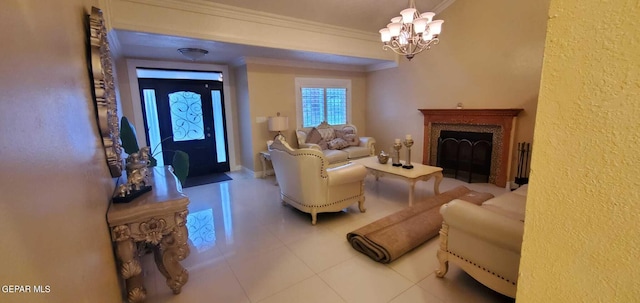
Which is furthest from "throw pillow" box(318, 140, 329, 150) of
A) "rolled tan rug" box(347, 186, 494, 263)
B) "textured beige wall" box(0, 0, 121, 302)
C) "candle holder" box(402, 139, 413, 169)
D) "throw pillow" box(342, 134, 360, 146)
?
"textured beige wall" box(0, 0, 121, 302)

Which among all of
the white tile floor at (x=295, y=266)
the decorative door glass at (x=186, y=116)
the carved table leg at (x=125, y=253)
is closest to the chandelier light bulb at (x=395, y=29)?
the white tile floor at (x=295, y=266)

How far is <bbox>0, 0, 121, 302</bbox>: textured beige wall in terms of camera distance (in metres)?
0.60

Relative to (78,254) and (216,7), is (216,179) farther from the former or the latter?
(78,254)

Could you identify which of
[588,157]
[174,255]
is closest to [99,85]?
[174,255]

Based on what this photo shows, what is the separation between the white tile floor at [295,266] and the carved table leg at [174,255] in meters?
0.11

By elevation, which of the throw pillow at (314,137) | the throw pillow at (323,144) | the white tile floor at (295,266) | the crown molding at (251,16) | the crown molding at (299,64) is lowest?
the white tile floor at (295,266)

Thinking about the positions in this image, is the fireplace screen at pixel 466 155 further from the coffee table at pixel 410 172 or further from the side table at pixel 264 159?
the side table at pixel 264 159

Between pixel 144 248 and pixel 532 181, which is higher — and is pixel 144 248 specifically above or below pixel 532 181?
below

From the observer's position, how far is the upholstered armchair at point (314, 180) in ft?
9.69

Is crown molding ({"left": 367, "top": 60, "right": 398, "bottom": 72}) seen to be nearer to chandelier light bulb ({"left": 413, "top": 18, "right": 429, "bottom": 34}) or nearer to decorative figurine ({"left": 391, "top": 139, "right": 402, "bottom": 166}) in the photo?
decorative figurine ({"left": 391, "top": 139, "right": 402, "bottom": 166})

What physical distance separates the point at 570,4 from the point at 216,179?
5370 mm

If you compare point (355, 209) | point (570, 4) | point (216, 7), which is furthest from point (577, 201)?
point (216, 7)

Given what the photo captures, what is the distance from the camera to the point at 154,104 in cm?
486

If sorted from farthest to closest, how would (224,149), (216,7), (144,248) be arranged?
(224,149), (216,7), (144,248)
